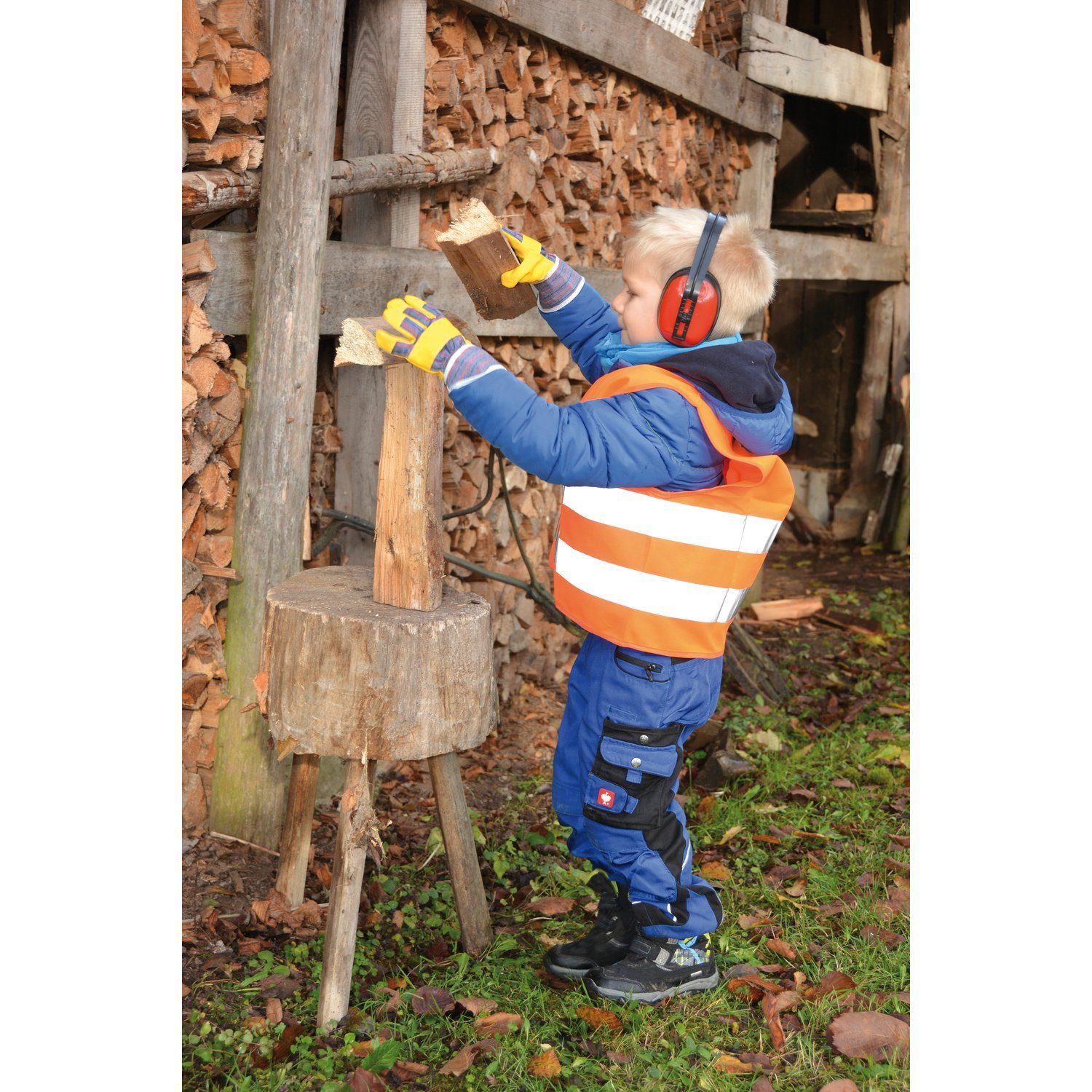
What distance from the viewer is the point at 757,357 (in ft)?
8.32

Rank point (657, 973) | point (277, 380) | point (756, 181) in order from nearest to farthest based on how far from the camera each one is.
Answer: point (657, 973) < point (277, 380) < point (756, 181)

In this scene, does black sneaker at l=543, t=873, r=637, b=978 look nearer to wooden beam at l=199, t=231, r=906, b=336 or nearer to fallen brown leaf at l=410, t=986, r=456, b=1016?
fallen brown leaf at l=410, t=986, r=456, b=1016

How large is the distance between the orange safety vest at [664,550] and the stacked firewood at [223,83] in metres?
1.12

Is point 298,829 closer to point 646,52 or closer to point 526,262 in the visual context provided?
point 526,262

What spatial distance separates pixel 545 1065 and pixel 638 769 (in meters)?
0.65

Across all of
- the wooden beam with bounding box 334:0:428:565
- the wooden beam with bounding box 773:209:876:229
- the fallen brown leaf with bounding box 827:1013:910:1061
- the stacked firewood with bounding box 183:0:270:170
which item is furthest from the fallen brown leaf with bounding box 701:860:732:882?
the wooden beam with bounding box 773:209:876:229

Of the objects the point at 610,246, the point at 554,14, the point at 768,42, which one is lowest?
the point at 610,246

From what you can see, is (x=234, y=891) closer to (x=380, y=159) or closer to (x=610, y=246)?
(x=380, y=159)

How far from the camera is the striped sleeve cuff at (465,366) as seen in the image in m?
2.32

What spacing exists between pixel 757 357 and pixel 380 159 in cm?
143

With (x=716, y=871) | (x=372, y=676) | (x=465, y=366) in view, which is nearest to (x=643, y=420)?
(x=465, y=366)

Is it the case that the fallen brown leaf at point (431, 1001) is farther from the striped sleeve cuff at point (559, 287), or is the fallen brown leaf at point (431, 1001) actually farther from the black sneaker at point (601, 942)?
the striped sleeve cuff at point (559, 287)

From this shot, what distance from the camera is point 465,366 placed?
7.63 feet
